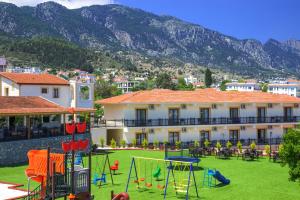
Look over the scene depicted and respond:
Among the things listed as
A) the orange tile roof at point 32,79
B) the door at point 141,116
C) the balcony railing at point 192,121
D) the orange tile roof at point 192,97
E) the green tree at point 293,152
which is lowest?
the green tree at point 293,152

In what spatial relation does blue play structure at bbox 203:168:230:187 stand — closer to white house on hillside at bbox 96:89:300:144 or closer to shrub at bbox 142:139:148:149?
shrub at bbox 142:139:148:149

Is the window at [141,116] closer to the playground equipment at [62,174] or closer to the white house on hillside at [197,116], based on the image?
the white house on hillside at [197,116]

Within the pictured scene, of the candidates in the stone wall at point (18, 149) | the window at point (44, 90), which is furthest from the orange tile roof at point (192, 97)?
the stone wall at point (18, 149)

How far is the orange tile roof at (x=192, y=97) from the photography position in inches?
1688

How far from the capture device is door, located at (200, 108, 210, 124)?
147 feet

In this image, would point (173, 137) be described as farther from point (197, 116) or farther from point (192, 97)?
point (192, 97)

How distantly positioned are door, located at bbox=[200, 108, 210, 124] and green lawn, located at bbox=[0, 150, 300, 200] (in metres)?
12.6

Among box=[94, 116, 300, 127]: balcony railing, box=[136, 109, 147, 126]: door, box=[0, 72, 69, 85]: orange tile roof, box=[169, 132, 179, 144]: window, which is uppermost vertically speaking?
box=[0, 72, 69, 85]: orange tile roof

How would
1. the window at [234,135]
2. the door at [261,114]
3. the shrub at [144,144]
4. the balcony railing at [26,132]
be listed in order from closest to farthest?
the balcony railing at [26,132], the shrub at [144,144], the window at [234,135], the door at [261,114]

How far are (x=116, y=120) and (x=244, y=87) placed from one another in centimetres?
13429

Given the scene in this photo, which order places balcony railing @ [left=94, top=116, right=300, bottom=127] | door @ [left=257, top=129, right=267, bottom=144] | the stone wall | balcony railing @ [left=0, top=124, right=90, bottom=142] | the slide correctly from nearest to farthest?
the slide
the stone wall
balcony railing @ [left=0, top=124, right=90, bottom=142]
balcony railing @ [left=94, top=116, right=300, bottom=127]
door @ [left=257, top=129, right=267, bottom=144]

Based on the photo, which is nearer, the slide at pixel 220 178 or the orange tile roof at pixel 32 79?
the slide at pixel 220 178

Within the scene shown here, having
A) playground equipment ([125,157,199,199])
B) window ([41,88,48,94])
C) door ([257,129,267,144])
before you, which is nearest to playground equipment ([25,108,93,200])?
playground equipment ([125,157,199,199])

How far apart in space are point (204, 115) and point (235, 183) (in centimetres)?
2233
